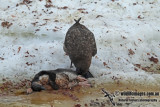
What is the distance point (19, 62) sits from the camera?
24.6 ft

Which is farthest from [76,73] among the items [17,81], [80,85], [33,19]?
[33,19]

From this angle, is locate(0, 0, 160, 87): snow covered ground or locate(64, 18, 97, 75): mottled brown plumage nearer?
locate(64, 18, 97, 75): mottled brown plumage

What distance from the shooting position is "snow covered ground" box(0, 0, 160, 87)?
7.34 metres

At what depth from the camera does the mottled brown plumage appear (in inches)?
261

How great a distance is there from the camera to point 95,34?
8656mm

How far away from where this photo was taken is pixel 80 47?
6.60 meters

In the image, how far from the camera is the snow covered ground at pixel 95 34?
7344 mm

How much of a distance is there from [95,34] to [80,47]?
2.18m

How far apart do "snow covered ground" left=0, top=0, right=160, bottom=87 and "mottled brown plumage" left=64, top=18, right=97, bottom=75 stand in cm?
67

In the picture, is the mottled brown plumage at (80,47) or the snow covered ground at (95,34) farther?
the snow covered ground at (95,34)

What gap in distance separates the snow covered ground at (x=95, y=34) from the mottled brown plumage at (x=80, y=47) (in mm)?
666

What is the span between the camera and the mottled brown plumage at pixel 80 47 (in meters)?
6.62

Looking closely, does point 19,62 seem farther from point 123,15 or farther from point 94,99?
point 123,15

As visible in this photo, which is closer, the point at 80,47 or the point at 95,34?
the point at 80,47
